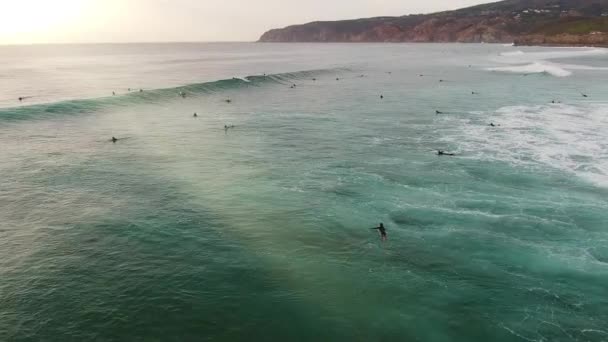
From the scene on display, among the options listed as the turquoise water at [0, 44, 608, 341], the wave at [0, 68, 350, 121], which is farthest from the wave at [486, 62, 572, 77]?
the wave at [0, 68, 350, 121]

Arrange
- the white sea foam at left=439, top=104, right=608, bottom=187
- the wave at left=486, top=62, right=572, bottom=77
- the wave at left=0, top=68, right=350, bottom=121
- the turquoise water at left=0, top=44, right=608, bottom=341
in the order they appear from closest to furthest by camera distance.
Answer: the turquoise water at left=0, top=44, right=608, bottom=341, the white sea foam at left=439, top=104, right=608, bottom=187, the wave at left=0, top=68, right=350, bottom=121, the wave at left=486, top=62, right=572, bottom=77

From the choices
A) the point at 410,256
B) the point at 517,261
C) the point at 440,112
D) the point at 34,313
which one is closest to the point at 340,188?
the point at 410,256

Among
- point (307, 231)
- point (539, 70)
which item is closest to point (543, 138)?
point (307, 231)

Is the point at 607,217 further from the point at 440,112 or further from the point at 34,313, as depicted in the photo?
the point at 440,112

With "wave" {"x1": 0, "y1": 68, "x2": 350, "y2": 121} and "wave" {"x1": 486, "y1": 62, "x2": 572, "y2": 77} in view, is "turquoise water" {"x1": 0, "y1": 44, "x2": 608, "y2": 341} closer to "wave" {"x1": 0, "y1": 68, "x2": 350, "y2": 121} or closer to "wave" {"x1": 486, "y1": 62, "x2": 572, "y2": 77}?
"wave" {"x1": 0, "y1": 68, "x2": 350, "y2": 121}

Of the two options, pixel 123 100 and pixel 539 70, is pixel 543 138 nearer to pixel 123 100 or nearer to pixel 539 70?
pixel 123 100
